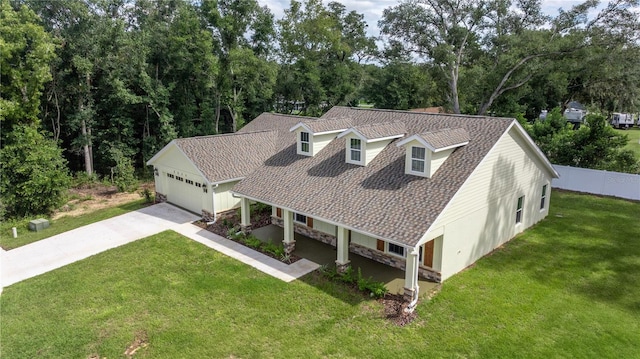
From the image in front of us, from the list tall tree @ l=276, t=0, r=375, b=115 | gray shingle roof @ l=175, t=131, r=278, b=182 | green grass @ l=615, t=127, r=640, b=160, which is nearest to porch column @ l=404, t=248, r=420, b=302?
gray shingle roof @ l=175, t=131, r=278, b=182

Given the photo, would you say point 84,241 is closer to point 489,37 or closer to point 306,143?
point 306,143

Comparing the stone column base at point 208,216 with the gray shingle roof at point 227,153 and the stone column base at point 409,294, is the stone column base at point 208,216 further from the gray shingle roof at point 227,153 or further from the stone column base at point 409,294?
the stone column base at point 409,294

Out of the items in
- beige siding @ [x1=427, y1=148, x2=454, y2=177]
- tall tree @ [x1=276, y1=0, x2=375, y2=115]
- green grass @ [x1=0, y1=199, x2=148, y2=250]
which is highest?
tall tree @ [x1=276, y1=0, x2=375, y2=115]

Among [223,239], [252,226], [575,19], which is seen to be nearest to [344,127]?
[252,226]

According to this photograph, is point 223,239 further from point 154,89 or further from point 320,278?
point 154,89

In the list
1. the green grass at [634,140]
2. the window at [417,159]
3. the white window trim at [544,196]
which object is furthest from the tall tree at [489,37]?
the window at [417,159]

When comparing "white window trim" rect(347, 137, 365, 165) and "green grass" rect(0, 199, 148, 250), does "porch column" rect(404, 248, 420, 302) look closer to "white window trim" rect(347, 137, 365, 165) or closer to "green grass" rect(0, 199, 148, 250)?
"white window trim" rect(347, 137, 365, 165)
